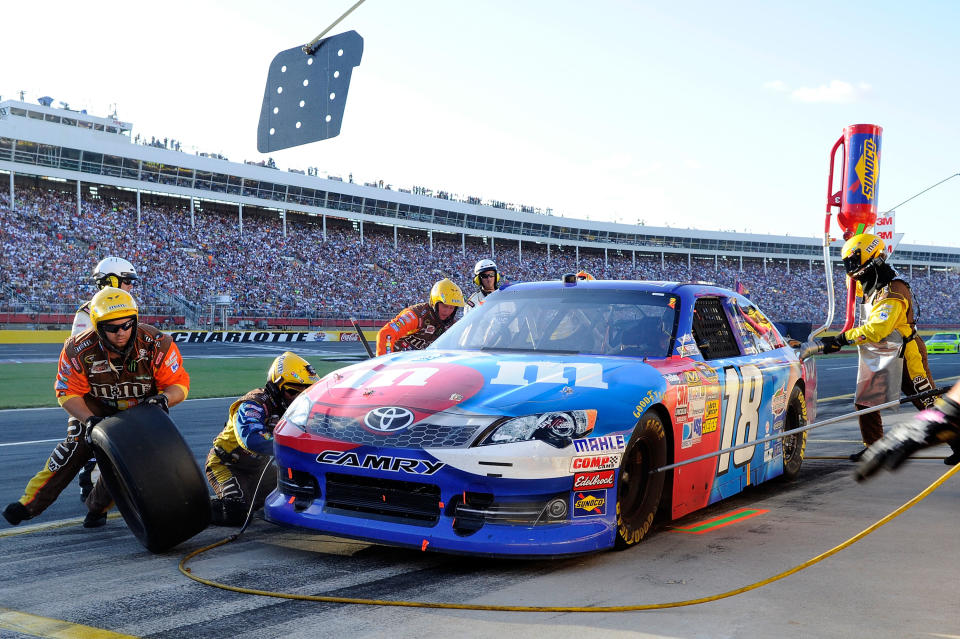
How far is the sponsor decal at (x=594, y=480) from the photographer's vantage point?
4055mm

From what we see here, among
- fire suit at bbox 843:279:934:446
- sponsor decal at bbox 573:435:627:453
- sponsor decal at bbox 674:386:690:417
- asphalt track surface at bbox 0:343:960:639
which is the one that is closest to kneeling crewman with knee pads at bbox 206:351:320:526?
asphalt track surface at bbox 0:343:960:639

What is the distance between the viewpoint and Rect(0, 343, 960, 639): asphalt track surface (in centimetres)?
328

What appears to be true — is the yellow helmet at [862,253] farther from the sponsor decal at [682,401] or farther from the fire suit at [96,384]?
the fire suit at [96,384]

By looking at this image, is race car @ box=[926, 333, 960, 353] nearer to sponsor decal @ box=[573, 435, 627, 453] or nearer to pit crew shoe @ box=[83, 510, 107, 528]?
sponsor decal @ box=[573, 435, 627, 453]

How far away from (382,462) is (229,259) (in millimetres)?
42629

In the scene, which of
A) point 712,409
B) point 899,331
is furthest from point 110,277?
point 899,331

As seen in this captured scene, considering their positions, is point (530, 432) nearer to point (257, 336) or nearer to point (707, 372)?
point (707, 372)

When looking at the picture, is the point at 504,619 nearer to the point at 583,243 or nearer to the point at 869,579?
the point at 869,579

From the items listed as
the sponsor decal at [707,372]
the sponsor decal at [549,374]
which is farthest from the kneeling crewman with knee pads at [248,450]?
the sponsor decal at [707,372]

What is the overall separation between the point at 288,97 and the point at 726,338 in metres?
3.46

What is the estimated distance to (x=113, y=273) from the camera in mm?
7426

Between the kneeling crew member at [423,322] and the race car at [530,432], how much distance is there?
5.80 feet

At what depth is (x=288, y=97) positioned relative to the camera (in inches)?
161

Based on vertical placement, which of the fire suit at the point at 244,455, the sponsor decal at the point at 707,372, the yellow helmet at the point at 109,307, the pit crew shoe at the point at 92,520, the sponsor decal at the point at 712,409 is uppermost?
the yellow helmet at the point at 109,307
